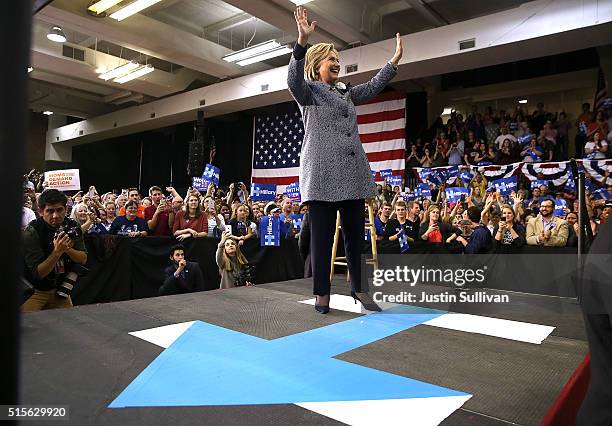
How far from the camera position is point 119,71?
980 cm

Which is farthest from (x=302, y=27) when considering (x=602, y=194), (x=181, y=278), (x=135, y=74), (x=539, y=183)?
(x=135, y=74)

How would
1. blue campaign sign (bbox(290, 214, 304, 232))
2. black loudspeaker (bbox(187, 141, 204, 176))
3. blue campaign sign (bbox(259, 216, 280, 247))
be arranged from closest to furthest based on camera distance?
blue campaign sign (bbox(259, 216, 280, 247))
blue campaign sign (bbox(290, 214, 304, 232))
black loudspeaker (bbox(187, 141, 204, 176))

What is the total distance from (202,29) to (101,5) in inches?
112

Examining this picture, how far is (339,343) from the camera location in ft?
4.88

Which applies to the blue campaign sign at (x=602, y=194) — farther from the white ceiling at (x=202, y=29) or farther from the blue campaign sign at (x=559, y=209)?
the white ceiling at (x=202, y=29)

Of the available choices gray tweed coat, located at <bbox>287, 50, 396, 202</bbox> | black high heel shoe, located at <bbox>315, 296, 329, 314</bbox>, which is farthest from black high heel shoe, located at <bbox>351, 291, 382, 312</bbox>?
gray tweed coat, located at <bbox>287, 50, 396, 202</bbox>

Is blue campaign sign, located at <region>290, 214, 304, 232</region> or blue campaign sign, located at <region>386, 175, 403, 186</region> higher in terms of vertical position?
blue campaign sign, located at <region>386, 175, 403, 186</region>

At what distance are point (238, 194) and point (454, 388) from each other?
8.18 meters

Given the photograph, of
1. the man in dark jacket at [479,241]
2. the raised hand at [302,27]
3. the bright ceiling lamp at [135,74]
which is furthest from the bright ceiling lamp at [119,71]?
the raised hand at [302,27]

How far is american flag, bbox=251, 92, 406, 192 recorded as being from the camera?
9.20 meters

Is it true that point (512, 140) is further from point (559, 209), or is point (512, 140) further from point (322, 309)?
point (322, 309)

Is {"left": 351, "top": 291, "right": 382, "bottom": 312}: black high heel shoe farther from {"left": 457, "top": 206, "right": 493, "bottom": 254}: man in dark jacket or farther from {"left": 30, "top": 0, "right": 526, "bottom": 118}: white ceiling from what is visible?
{"left": 30, "top": 0, "right": 526, "bottom": 118}: white ceiling

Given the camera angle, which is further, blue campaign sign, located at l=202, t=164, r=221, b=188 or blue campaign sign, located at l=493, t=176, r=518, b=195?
blue campaign sign, located at l=202, t=164, r=221, b=188

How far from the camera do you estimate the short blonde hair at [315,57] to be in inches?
86.8
